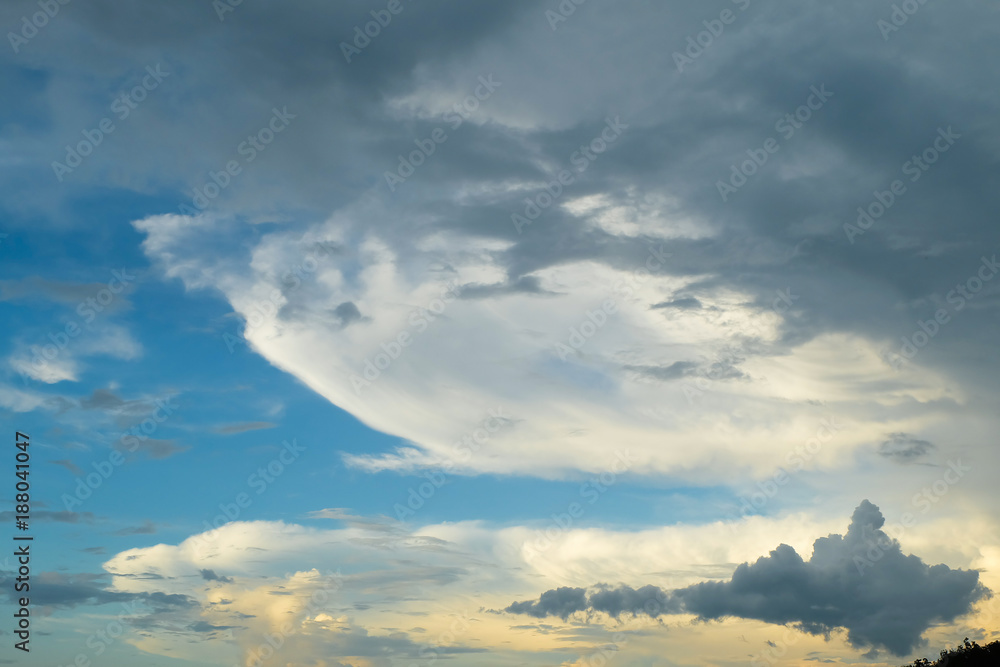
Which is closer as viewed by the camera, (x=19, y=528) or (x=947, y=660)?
(x=19, y=528)

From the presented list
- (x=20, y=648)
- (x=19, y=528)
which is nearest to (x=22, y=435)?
(x=19, y=528)

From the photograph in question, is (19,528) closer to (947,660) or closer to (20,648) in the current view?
(20,648)

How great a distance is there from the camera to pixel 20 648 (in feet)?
308

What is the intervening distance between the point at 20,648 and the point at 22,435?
2333 centimetres

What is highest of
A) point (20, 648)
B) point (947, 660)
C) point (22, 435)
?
point (22, 435)

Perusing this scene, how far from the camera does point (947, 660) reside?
125000mm

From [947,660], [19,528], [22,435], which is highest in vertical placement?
[22,435]

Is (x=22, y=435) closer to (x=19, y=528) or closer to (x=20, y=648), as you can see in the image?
(x=19, y=528)

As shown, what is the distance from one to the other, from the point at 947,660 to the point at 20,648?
123 metres

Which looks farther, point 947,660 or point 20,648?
point 947,660

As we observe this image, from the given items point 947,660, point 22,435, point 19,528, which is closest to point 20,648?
point 19,528

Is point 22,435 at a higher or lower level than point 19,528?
higher

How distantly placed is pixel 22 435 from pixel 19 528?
10.1 meters

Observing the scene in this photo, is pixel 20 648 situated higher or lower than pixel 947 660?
higher
